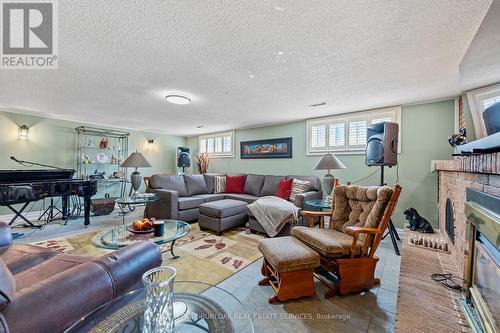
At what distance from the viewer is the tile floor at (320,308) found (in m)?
1.45

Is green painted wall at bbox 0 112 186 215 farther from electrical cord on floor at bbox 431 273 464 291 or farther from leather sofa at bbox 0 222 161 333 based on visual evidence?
electrical cord on floor at bbox 431 273 464 291

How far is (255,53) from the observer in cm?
192

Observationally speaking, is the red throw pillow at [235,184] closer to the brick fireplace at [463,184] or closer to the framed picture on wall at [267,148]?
the framed picture on wall at [267,148]

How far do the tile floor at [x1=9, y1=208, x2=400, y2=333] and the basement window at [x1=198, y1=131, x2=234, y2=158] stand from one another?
417 cm

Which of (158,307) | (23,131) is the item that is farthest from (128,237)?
Answer: (23,131)

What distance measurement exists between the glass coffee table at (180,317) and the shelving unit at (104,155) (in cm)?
509

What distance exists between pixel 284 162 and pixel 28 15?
422 centimetres

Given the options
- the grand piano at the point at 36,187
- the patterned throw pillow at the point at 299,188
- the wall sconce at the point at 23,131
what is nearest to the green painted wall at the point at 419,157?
the patterned throw pillow at the point at 299,188

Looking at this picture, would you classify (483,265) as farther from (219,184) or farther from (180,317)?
(219,184)

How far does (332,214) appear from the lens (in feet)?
7.76

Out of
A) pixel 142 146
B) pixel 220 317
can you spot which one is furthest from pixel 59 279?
pixel 142 146

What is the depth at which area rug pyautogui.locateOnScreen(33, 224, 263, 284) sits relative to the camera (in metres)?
2.14

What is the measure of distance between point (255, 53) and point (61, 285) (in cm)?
202

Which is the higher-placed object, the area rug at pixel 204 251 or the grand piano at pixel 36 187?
the grand piano at pixel 36 187
